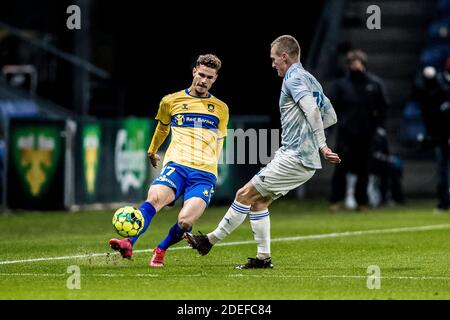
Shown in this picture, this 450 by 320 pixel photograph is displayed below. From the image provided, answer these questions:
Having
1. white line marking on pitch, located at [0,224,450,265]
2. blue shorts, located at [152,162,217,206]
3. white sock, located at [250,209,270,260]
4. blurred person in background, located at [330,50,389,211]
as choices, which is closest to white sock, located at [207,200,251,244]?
white sock, located at [250,209,270,260]

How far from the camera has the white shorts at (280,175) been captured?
470 inches

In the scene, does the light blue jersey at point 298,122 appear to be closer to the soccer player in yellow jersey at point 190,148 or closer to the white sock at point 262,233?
the white sock at point 262,233

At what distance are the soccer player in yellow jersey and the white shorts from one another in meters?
0.71

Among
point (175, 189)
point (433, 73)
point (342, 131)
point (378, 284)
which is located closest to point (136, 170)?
point (342, 131)

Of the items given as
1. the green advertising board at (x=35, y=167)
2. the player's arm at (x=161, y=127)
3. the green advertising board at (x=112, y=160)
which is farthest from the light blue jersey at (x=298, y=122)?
the green advertising board at (x=112, y=160)

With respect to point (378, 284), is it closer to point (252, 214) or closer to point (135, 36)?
point (252, 214)

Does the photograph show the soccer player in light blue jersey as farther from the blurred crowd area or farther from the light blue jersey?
the blurred crowd area

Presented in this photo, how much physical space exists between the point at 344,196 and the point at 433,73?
296cm

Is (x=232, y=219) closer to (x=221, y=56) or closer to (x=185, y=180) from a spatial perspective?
(x=185, y=180)

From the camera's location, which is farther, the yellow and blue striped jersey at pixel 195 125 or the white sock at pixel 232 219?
the yellow and blue striped jersey at pixel 195 125

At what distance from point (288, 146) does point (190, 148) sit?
1094 mm

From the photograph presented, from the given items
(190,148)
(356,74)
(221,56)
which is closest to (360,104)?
(356,74)

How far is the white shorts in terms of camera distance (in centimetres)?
1194
